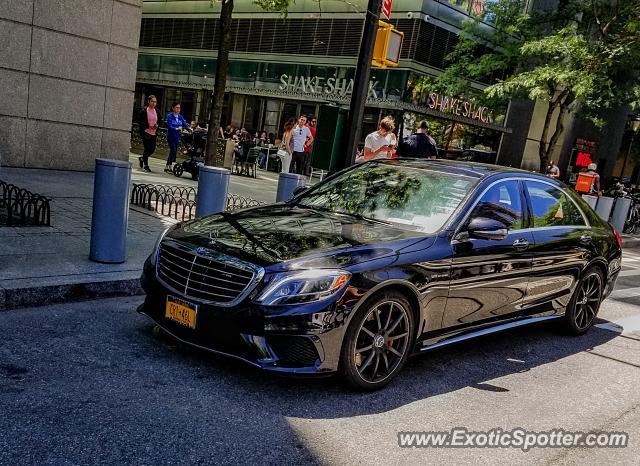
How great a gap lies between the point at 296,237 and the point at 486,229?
150 centimetres

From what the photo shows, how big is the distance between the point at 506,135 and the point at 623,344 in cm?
2171

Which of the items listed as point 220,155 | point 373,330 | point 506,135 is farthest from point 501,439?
point 506,135

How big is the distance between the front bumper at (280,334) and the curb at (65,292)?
1.95m

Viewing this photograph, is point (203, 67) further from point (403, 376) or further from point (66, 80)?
point (403, 376)

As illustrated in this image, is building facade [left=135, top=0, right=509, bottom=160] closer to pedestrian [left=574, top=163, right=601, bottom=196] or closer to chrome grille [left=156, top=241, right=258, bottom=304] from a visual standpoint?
pedestrian [left=574, top=163, right=601, bottom=196]

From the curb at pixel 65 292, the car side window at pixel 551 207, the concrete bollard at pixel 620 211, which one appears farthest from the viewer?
the concrete bollard at pixel 620 211

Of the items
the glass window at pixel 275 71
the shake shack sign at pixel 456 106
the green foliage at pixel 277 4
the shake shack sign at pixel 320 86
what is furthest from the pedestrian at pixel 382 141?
the glass window at pixel 275 71

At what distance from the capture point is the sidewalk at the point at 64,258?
5.11m

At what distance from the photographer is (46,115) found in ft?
38.4

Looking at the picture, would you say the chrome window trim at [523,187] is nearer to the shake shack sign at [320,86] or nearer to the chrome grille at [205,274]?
the chrome grille at [205,274]

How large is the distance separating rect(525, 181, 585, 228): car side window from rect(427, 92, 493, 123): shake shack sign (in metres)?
16.4

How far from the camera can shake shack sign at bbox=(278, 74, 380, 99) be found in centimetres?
2311

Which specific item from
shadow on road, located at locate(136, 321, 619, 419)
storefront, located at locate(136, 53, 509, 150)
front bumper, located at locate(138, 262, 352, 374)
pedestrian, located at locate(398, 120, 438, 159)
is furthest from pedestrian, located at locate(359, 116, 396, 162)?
storefront, located at locate(136, 53, 509, 150)

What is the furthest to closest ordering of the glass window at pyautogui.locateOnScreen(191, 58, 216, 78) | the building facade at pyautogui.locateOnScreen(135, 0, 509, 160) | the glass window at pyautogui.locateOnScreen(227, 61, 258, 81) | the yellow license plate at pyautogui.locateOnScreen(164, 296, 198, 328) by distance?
the glass window at pyautogui.locateOnScreen(191, 58, 216, 78) → the glass window at pyautogui.locateOnScreen(227, 61, 258, 81) → the building facade at pyautogui.locateOnScreen(135, 0, 509, 160) → the yellow license plate at pyautogui.locateOnScreen(164, 296, 198, 328)
